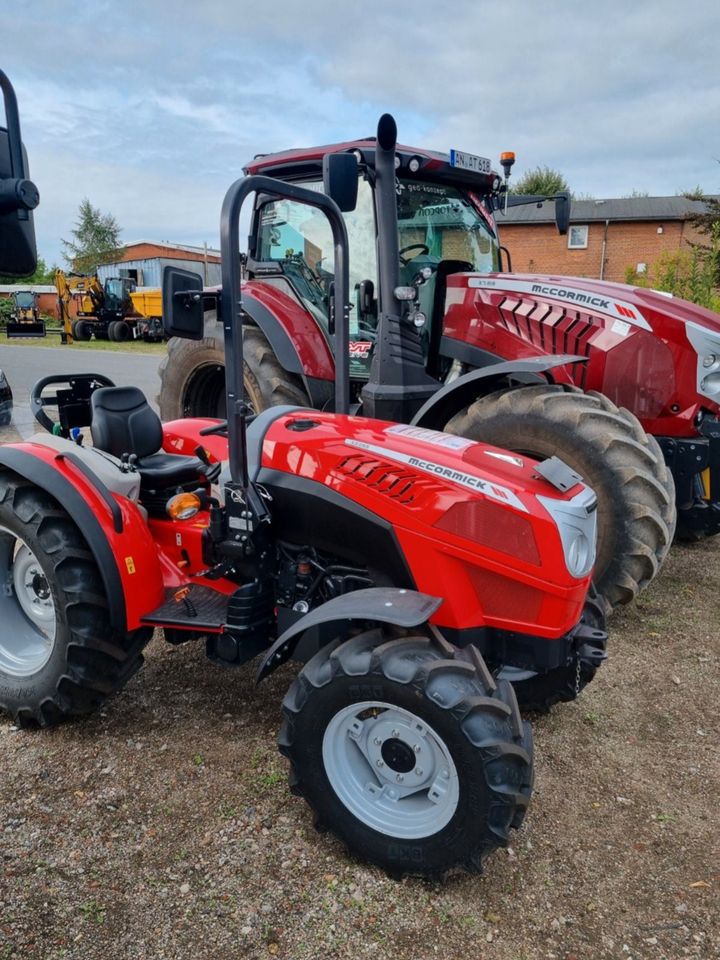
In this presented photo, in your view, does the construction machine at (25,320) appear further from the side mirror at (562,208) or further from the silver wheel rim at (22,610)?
the silver wheel rim at (22,610)

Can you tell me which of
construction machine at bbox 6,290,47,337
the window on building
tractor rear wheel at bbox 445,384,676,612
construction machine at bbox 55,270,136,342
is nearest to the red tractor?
tractor rear wheel at bbox 445,384,676,612

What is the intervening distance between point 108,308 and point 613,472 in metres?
24.6

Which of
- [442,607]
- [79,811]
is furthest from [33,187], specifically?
[79,811]

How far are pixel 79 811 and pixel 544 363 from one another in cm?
269

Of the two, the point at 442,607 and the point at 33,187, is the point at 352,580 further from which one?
the point at 33,187

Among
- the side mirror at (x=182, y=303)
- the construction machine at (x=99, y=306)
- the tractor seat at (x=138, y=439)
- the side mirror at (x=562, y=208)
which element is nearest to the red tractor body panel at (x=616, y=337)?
the side mirror at (x=562, y=208)

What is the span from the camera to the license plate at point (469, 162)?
4.46 m

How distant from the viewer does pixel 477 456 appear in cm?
247

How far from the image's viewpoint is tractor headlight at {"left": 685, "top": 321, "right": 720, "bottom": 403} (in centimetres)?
391

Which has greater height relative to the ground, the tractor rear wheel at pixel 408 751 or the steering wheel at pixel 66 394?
the steering wheel at pixel 66 394

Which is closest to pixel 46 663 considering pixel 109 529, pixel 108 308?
pixel 109 529

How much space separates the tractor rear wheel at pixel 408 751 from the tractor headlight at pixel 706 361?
2.56 m

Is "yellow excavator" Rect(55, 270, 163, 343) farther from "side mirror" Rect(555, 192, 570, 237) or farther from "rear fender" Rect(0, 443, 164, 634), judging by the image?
"rear fender" Rect(0, 443, 164, 634)

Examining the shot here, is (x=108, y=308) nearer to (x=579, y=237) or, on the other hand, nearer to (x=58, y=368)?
(x=58, y=368)
